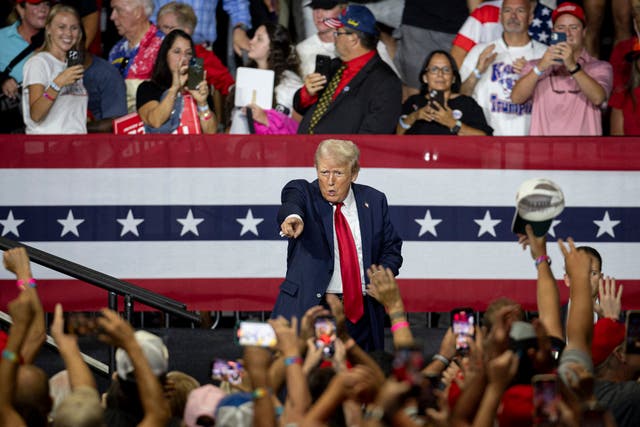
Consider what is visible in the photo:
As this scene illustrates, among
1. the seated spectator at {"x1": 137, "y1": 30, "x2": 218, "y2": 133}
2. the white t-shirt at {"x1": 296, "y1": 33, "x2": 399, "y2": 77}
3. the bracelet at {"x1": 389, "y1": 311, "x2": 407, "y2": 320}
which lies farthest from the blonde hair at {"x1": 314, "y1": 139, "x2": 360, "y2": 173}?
the white t-shirt at {"x1": 296, "y1": 33, "x2": 399, "y2": 77}

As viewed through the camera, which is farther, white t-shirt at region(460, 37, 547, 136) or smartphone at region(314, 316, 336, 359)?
white t-shirt at region(460, 37, 547, 136)

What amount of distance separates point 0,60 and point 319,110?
8.39 feet

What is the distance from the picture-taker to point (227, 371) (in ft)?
17.3

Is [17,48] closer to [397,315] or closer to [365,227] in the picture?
[365,227]

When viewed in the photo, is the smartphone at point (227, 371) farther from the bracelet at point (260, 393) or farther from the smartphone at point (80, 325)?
the bracelet at point (260, 393)

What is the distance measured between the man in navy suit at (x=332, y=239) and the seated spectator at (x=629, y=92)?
308cm

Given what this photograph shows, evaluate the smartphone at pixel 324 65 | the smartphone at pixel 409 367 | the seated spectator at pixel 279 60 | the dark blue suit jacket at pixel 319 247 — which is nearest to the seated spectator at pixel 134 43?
the seated spectator at pixel 279 60

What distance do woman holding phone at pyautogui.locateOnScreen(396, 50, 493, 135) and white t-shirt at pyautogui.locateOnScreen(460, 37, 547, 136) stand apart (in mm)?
281

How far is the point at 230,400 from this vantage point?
4.64 m

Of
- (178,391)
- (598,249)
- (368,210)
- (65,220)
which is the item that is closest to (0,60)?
(65,220)

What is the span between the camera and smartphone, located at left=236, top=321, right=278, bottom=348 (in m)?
4.76

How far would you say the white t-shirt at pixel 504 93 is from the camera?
9516 mm

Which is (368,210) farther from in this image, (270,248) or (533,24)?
(533,24)

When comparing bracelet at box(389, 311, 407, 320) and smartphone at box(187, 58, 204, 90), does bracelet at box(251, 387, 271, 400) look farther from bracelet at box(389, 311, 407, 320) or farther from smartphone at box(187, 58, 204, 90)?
smartphone at box(187, 58, 204, 90)
